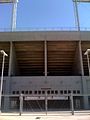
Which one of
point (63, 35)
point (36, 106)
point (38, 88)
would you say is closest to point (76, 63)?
point (63, 35)

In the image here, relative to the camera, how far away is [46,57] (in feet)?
119

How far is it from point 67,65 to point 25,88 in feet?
34.0

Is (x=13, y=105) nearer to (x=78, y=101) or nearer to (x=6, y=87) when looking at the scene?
(x=6, y=87)

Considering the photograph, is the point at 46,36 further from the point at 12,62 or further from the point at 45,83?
the point at 45,83

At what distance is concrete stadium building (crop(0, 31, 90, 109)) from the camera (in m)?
35.0

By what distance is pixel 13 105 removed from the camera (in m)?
31.8

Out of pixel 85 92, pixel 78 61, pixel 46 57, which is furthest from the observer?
pixel 78 61

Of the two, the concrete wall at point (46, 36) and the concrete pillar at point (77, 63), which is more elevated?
the concrete wall at point (46, 36)

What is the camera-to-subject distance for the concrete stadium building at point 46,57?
3500 centimetres

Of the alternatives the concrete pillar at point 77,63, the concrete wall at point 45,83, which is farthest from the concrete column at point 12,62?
the concrete pillar at point 77,63

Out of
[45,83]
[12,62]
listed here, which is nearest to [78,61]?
[45,83]

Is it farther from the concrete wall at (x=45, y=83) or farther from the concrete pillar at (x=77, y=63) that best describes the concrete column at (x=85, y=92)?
the concrete pillar at (x=77, y=63)

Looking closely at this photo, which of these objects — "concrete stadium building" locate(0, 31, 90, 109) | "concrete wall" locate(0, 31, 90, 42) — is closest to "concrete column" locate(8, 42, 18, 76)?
"concrete stadium building" locate(0, 31, 90, 109)

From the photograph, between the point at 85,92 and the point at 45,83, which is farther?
the point at 45,83
